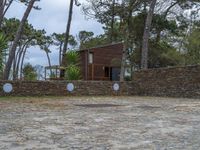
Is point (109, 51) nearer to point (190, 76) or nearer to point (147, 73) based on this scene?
point (147, 73)

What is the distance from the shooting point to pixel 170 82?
18875 millimetres

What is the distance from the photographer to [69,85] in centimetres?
1866

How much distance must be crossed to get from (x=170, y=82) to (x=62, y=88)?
4.97 m

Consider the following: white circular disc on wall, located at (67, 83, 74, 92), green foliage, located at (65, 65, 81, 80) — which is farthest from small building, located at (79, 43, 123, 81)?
white circular disc on wall, located at (67, 83, 74, 92)

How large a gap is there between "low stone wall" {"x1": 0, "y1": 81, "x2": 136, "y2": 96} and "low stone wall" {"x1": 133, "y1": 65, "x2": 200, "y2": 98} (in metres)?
0.70

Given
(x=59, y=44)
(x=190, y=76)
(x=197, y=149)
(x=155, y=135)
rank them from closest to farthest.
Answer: (x=197, y=149) < (x=155, y=135) < (x=190, y=76) < (x=59, y=44)

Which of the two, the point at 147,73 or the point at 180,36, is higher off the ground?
the point at 180,36

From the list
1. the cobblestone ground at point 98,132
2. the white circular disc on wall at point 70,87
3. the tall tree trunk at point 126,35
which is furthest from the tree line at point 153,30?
the cobblestone ground at point 98,132

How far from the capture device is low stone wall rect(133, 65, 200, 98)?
693 inches

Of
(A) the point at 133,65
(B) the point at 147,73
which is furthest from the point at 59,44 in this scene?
(B) the point at 147,73

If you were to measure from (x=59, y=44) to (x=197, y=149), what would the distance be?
5156 centimetres

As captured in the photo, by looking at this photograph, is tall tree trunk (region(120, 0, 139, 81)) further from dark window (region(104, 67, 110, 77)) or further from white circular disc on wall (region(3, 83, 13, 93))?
white circular disc on wall (region(3, 83, 13, 93))

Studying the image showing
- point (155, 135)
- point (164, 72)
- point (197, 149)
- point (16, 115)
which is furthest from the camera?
point (164, 72)

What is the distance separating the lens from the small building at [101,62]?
28.5m
